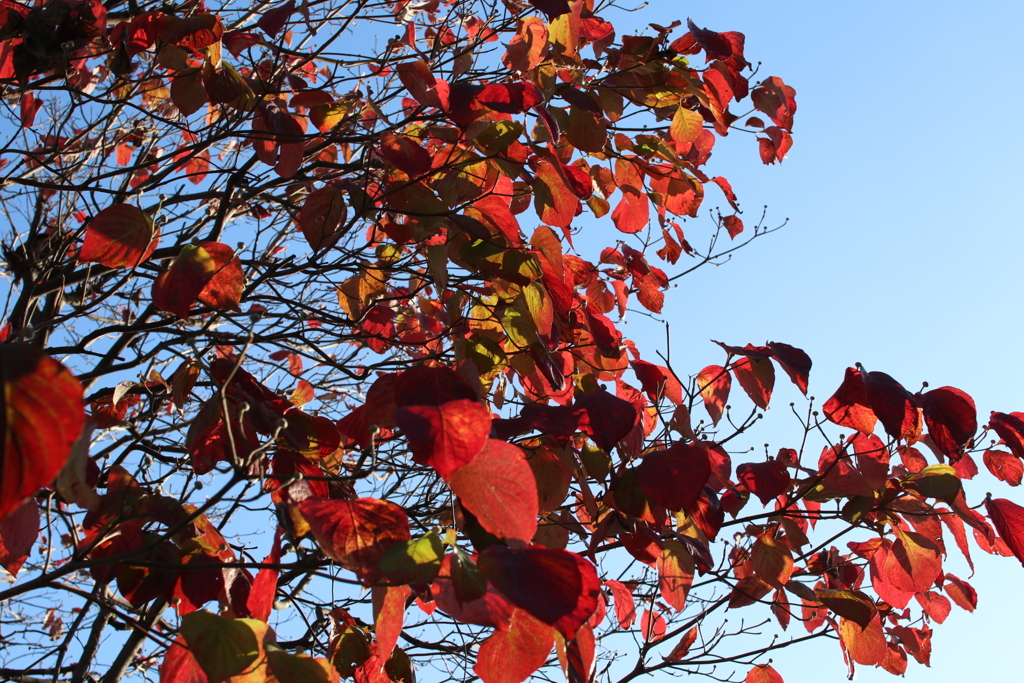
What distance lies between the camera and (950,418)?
4.57ft

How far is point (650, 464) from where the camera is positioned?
1.34 metres

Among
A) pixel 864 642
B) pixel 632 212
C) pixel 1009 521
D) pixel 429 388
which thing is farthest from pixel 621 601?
pixel 429 388

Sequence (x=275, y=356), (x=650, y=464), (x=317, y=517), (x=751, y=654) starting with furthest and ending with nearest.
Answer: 1. (x=275, y=356)
2. (x=751, y=654)
3. (x=650, y=464)
4. (x=317, y=517)

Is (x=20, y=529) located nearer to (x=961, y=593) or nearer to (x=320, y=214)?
(x=320, y=214)

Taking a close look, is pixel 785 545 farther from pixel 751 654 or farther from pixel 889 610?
pixel 889 610

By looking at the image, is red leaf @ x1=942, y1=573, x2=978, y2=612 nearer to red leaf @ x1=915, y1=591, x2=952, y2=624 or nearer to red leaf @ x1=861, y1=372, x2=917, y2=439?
red leaf @ x1=915, y1=591, x2=952, y2=624

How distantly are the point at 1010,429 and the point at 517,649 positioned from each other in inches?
49.0

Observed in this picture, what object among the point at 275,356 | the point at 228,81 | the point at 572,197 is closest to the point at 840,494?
the point at 572,197

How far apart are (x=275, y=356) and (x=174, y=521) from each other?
1.93m

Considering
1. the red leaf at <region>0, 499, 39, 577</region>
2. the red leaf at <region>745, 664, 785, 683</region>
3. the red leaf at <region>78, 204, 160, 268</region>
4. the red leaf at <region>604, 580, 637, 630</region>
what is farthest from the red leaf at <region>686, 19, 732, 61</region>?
the red leaf at <region>0, 499, 39, 577</region>

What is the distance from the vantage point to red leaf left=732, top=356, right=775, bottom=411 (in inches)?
60.6

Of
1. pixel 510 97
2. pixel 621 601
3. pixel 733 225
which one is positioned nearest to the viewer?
pixel 510 97

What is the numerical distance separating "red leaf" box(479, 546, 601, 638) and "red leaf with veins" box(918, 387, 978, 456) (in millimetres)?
887

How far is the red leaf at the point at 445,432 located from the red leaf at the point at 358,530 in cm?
16
